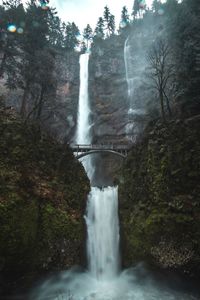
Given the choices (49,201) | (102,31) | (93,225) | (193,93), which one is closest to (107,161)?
(193,93)

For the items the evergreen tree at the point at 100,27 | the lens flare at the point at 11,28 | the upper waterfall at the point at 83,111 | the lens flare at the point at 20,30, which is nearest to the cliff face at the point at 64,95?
the upper waterfall at the point at 83,111

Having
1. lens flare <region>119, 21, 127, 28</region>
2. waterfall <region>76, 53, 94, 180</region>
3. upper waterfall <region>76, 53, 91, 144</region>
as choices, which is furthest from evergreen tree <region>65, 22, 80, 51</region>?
lens flare <region>119, 21, 127, 28</region>

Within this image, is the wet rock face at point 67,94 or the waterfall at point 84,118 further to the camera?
the wet rock face at point 67,94

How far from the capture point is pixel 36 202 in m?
12.3

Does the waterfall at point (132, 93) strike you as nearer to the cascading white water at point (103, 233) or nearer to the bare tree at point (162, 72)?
the bare tree at point (162, 72)

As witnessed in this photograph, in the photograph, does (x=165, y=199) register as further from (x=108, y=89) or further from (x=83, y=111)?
(x=108, y=89)

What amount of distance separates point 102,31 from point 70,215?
71.4 meters

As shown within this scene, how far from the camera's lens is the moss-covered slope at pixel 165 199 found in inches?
476

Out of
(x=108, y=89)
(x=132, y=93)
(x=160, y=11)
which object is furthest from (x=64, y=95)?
(x=160, y=11)

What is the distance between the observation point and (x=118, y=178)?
18047 millimetres

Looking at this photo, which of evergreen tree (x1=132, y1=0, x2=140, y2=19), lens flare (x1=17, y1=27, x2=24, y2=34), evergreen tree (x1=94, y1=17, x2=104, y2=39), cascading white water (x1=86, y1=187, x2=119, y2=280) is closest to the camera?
cascading white water (x1=86, y1=187, x2=119, y2=280)

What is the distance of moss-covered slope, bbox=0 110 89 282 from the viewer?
10797mm

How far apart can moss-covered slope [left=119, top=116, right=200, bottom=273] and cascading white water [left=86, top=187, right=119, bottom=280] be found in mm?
925

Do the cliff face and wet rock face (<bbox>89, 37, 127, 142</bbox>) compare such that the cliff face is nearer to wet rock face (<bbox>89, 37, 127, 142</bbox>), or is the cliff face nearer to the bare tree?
wet rock face (<bbox>89, 37, 127, 142</bbox>)
